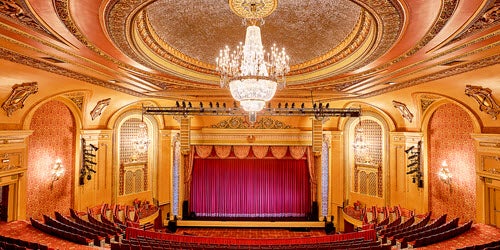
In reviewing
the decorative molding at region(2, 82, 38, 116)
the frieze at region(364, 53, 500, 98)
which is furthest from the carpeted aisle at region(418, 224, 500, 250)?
the decorative molding at region(2, 82, 38, 116)

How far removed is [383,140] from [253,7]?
10196mm

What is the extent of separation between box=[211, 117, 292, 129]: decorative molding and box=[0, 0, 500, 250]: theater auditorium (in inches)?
2.5

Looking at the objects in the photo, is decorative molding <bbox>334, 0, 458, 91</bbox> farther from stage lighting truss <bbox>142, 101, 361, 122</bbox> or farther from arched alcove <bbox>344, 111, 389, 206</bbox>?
arched alcove <bbox>344, 111, 389, 206</bbox>

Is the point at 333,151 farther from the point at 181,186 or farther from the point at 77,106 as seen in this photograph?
the point at 77,106

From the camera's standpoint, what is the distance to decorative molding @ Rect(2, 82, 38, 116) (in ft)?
24.6

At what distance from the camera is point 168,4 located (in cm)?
521

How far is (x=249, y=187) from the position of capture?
15.5 metres

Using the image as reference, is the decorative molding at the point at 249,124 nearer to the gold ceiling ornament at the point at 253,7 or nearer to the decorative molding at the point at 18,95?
the decorative molding at the point at 18,95

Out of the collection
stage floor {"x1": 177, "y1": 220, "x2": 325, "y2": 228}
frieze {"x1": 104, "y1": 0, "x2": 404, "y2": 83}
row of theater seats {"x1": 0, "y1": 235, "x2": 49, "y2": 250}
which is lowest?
stage floor {"x1": 177, "y1": 220, "x2": 325, "y2": 228}

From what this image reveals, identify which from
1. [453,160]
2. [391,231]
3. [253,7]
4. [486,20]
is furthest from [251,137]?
[486,20]

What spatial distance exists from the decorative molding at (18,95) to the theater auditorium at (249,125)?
5 centimetres

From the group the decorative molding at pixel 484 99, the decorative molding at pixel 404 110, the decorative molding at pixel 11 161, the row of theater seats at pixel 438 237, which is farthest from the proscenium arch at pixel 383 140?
the decorative molding at pixel 11 161

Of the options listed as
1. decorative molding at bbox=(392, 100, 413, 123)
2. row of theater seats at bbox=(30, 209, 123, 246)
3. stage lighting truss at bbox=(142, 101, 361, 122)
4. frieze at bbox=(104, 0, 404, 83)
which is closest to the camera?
frieze at bbox=(104, 0, 404, 83)

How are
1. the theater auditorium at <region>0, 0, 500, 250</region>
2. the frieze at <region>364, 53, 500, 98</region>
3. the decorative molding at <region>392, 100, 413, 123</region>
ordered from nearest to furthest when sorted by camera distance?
the theater auditorium at <region>0, 0, 500, 250</region> < the frieze at <region>364, 53, 500, 98</region> < the decorative molding at <region>392, 100, 413, 123</region>
